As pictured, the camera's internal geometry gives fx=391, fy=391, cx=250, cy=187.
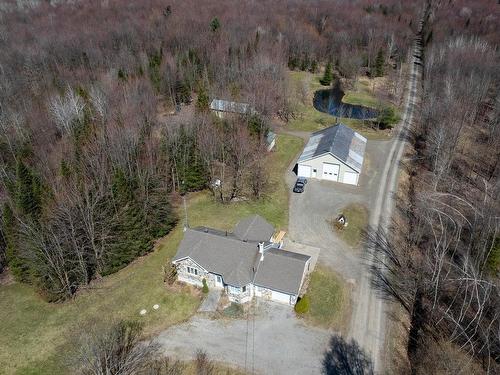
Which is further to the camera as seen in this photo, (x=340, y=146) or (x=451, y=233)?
(x=340, y=146)

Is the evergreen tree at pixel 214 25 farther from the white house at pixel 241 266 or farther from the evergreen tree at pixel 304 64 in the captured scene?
the white house at pixel 241 266

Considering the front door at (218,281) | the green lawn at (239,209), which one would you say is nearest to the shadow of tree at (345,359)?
the front door at (218,281)

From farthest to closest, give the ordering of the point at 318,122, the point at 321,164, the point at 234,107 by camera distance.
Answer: the point at 318,122 → the point at 234,107 → the point at 321,164

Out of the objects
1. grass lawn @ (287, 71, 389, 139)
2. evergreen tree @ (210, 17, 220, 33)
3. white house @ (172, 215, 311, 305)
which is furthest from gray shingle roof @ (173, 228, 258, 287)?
evergreen tree @ (210, 17, 220, 33)

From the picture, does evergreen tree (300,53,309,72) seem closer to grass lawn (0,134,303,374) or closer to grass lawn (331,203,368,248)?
grass lawn (331,203,368,248)

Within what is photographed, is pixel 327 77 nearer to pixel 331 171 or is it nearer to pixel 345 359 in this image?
pixel 331 171

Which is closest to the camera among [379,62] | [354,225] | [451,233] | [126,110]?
[451,233]

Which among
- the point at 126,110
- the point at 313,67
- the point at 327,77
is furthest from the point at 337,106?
the point at 126,110
